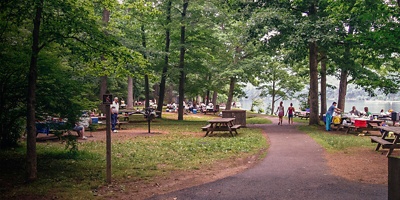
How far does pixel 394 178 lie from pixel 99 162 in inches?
286

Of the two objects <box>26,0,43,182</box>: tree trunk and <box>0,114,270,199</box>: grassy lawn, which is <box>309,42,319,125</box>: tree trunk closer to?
<box>0,114,270,199</box>: grassy lawn

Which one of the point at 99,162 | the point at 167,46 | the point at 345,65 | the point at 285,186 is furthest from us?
the point at 167,46

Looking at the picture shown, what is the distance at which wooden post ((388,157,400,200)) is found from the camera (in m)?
3.45

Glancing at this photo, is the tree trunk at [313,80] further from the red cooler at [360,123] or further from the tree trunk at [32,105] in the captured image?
the tree trunk at [32,105]

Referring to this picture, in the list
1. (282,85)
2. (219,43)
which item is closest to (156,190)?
(219,43)

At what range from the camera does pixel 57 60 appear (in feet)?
25.0

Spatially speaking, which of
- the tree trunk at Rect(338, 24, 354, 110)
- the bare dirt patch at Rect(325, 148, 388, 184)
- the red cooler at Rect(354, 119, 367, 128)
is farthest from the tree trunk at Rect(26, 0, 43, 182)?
the red cooler at Rect(354, 119, 367, 128)

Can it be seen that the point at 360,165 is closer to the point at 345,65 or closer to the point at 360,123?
the point at 360,123

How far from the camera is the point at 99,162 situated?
8.75 metres

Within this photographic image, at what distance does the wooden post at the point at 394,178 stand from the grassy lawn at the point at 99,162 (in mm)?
4796

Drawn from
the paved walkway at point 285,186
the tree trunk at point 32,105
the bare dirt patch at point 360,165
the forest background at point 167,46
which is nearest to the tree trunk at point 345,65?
the forest background at point 167,46

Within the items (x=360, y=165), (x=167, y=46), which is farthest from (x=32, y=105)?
(x=167, y=46)

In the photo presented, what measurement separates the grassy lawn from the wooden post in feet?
15.7

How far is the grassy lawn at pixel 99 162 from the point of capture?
6191 mm
